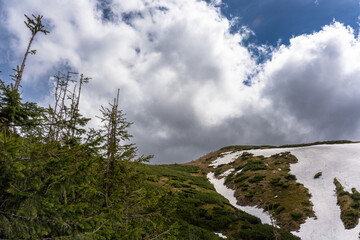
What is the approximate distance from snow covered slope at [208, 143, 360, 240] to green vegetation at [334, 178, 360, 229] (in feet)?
1.58

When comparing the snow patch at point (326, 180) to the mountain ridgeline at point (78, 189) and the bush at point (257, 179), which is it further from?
the bush at point (257, 179)

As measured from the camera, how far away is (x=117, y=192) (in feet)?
22.4

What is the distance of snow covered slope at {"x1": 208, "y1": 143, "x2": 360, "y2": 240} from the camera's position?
19072 mm

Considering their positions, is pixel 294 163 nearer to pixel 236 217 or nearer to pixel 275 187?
pixel 275 187

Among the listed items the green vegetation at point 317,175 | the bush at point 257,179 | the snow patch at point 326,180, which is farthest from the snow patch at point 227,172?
the green vegetation at point 317,175

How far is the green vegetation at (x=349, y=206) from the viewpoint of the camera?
19.1 m

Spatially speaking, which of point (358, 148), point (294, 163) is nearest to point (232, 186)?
point (294, 163)

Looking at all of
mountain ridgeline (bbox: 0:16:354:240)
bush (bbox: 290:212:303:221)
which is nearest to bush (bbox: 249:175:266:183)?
bush (bbox: 290:212:303:221)

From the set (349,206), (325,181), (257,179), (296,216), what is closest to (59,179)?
(296,216)

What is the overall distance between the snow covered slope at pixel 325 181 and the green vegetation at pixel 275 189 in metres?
0.99

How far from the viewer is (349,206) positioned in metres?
21.3

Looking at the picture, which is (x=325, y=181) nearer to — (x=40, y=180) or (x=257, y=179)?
(x=257, y=179)

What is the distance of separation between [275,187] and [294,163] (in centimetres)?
1244

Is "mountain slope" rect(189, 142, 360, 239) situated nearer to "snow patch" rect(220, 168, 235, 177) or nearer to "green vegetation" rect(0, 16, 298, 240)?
"snow patch" rect(220, 168, 235, 177)
